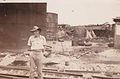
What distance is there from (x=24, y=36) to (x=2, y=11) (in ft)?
4.14

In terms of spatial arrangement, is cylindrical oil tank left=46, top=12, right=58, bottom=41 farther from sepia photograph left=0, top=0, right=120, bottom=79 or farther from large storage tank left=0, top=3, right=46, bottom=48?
large storage tank left=0, top=3, right=46, bottom=48

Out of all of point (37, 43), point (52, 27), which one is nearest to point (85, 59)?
point (52, 27)

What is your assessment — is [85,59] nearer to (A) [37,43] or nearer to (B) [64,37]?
(B) [64,37]

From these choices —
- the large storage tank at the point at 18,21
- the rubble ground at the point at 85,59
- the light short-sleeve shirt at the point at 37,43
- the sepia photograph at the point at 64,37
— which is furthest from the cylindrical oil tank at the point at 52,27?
the light short-sleeve shirt at the point at 37,43

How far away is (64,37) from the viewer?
9133mm

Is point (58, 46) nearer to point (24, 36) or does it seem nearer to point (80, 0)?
point (24, 36)

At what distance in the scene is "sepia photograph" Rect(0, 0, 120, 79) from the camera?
26.3 feet

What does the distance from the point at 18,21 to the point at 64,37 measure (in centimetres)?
185

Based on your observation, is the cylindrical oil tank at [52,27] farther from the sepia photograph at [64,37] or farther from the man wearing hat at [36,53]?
the man wearing hat at [36,53]

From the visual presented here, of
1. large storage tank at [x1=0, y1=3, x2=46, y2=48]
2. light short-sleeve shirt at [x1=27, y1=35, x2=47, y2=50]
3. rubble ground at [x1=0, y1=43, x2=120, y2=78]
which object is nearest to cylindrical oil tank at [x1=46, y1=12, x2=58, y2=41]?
large storage tank at [x1=0, y1=3, x2=46, y2=48]

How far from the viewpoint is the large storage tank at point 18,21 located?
31.0ft

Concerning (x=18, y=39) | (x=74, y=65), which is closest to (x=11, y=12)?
(x=18, y=39)

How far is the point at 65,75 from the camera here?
750 centimetres

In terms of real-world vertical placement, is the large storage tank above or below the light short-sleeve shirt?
above
